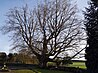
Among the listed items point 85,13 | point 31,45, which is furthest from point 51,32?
point 85,13

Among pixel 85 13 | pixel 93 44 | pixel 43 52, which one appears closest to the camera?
pixel 93 44

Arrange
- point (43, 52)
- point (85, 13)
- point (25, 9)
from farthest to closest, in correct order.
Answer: point (25, 9), point (43, 52), point (85, 13)

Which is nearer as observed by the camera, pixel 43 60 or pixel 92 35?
pixel 92 35

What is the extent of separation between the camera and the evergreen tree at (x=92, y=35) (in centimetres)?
3117

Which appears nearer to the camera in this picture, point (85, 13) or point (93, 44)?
point (93, 44)

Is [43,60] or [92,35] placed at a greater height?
[92,35]

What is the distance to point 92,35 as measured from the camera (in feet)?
106

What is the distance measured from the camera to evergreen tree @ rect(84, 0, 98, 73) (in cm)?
3117

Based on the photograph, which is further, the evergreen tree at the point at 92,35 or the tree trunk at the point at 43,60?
the tree trunk at the point at 43,60

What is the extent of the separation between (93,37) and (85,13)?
415 centimetres

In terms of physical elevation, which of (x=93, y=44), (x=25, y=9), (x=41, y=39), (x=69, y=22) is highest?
(x=25, y=9)

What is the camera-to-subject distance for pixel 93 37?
3203 centimetres

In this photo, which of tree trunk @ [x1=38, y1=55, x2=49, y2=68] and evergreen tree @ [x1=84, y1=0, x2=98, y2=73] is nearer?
evergreen tree @ [x1=84, y1=0, x2=98, y2=73]

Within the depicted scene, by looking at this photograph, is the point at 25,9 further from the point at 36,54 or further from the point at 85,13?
the point at 85,13
